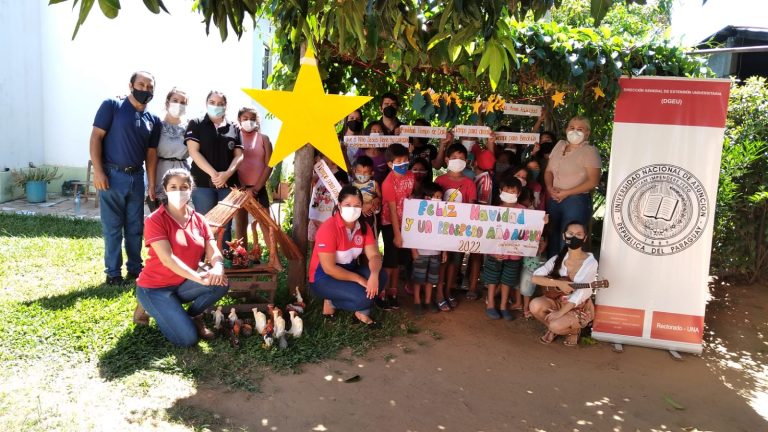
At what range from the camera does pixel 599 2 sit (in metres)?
1.84

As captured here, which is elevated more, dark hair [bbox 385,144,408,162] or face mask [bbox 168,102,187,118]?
face mask [bbox 168,102,187,118]

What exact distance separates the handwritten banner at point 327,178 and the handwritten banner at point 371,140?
1.41 feet

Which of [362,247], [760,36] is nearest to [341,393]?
[362,247]

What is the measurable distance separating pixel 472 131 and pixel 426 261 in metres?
1.35

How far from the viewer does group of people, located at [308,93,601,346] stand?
4.81 metres

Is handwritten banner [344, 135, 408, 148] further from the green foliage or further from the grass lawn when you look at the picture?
the green foliage

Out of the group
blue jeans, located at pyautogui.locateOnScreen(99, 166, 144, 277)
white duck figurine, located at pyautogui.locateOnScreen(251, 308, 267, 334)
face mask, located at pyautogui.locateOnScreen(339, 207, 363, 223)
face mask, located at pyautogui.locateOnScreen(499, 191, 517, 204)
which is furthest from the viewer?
blue jeans, located at pyautogui.locateOnScreen(99, 166, 144, 277)

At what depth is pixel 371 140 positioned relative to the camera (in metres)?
5.57

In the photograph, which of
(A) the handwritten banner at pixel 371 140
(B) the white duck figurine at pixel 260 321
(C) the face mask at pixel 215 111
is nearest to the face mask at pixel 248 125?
(C) the face mask at pixel 215 111

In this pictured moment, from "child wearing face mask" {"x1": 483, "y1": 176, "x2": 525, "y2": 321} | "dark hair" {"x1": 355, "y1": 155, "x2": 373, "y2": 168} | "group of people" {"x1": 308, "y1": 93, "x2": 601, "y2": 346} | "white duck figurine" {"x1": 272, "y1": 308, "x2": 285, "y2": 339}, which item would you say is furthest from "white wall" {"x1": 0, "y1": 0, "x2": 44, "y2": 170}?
"child wearing face mask" {"x1": 483, "y1": 176, "x2": 525, "y2": 321}

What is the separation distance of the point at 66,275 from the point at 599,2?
542 cm

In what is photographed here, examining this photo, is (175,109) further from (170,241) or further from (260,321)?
(260,321)

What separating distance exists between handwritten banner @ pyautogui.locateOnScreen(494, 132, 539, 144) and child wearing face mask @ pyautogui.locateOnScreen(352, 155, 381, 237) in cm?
136

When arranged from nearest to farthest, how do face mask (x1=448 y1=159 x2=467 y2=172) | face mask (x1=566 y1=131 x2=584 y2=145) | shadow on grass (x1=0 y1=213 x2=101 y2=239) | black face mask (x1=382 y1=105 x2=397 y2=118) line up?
face mask (x1=566 y1=131 x2=584 y2=145)
face mask (x1=448 y1=159 x2=467 y2=172)
black face mask (x1=382 y1=105 x2=397 y2=118)
shadow on grass (x1=0 y1=213 x2=101 y2=239)
